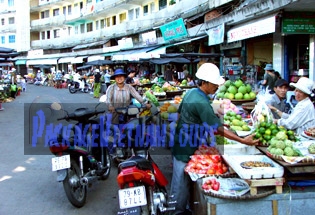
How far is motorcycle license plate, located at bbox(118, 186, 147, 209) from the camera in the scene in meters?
3.66

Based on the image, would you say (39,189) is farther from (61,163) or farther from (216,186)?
(216,186)

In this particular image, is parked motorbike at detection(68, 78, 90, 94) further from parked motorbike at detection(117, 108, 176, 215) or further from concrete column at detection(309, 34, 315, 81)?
parked motorbike at detection(117, 108, 176, 215)

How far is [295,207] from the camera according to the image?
145 inches

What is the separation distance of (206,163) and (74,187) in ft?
5.84

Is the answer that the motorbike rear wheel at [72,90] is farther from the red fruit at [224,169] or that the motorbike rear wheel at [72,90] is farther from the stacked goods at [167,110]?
the red fruit at [224,169]

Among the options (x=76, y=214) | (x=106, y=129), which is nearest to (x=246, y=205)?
(x=76, y=214)

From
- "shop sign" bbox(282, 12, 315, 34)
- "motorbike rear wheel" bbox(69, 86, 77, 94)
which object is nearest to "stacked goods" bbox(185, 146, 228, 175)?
"shop sign" bbox(282, 12, 315, 34)

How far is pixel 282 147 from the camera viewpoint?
3904mm

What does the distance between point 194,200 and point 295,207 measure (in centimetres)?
117

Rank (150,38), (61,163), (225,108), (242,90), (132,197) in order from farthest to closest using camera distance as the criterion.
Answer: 1. (150,38)
2. (242,90)
3. (225,108)
4. (61,163)
5. (132,197)

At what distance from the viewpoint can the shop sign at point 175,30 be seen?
22.8 m

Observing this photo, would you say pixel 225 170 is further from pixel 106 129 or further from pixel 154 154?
pixel 154 154

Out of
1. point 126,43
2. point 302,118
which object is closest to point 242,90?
point 302,118

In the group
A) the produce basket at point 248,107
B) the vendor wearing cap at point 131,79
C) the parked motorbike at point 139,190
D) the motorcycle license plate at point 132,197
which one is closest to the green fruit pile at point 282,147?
the parked motorbike at point 139,190
